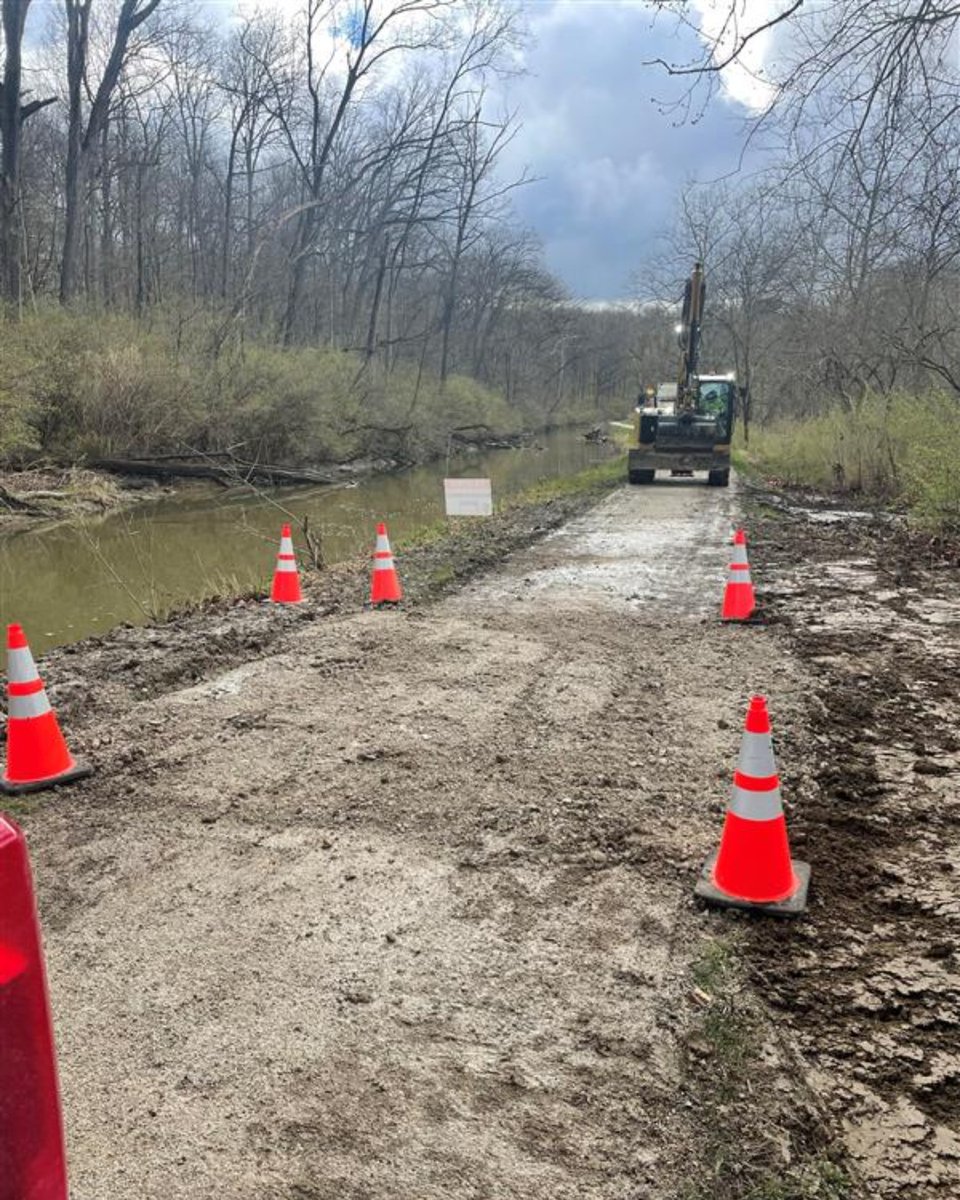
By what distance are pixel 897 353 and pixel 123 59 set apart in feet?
72.7

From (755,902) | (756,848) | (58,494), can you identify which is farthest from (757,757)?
(58,494)

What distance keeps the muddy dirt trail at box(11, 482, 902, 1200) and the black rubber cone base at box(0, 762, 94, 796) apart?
13 cm

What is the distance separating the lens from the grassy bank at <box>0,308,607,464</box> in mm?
18906

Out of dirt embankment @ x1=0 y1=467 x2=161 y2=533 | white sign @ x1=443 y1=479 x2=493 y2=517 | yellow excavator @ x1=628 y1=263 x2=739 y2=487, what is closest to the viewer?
white sign @ x1=443 y1=479 x2=493 y2=517

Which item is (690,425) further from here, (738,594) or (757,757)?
(757,757)

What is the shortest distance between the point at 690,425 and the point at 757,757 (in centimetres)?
→ 1817

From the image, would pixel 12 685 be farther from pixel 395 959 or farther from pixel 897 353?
pixel 897 353

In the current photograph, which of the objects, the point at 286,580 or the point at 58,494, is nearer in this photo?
the point at 286,580

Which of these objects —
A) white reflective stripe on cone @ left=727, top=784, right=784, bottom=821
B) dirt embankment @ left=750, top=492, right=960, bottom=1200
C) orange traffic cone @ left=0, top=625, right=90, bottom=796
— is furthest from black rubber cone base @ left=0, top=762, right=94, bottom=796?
dirt embankment @ left=750, top=492, right=960, bottom=1200

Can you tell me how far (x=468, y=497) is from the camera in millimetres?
10953

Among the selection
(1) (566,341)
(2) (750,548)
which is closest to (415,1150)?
(2) (750,548)

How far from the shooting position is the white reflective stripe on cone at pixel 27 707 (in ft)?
13.8

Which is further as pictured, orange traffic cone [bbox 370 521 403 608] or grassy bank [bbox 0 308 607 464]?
grassy bank [bbox 0 308 607 464]

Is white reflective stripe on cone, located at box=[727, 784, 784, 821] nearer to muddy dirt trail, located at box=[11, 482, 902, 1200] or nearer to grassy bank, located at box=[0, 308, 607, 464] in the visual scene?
muddy dirt trail, located at box=[11, 482, 902, 1200]
